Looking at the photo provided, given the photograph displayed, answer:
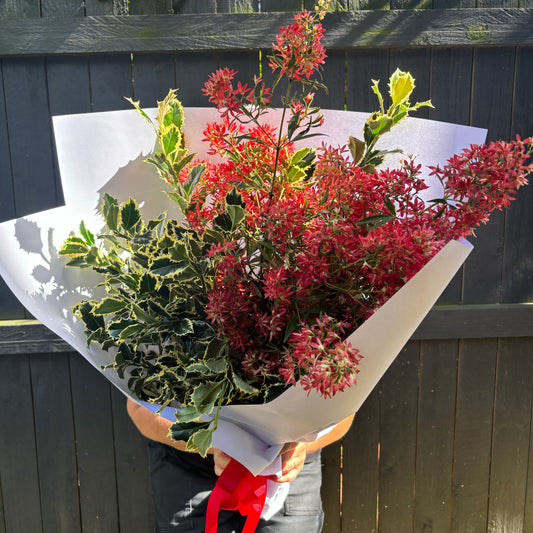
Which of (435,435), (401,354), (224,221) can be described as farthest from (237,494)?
(435,435)

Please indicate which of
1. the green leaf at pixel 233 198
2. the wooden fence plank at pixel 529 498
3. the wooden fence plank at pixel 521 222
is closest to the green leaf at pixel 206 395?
the green leaf at pixel 233 198

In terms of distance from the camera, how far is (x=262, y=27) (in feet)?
4.38

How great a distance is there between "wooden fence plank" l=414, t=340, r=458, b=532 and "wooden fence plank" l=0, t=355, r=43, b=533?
1.26 m

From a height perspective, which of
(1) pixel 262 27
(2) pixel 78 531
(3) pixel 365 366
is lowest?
(2) pixel 78 531

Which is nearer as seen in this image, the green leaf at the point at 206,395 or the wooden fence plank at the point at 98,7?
the green leaf at the point at 206,395

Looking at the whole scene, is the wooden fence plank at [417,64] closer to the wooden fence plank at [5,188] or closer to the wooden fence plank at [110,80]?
the wooden fence plank at [110,80]

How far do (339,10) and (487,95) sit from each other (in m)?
0.52

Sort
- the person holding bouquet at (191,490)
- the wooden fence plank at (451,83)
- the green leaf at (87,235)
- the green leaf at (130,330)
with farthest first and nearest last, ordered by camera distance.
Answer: the wooden fence plank at (451,83)
the person holding bouquet at (191,490)
the green leaf at (87,235)
the green leaf at (130,330)

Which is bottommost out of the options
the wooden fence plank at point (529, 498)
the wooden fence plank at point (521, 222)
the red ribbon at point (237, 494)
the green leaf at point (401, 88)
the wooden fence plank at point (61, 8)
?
the wooden fence plank at point (529, 498)

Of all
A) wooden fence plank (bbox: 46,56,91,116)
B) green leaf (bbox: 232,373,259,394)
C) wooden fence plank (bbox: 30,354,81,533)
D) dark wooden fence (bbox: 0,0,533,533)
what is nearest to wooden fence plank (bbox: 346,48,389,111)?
dark wooden fence (bbox: 0,0,533,533)

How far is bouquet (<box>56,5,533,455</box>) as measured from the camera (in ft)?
1.67

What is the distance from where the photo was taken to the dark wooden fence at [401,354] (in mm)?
1342

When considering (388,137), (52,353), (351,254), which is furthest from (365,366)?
(52,353)

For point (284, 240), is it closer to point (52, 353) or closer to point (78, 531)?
point (52, 353)
